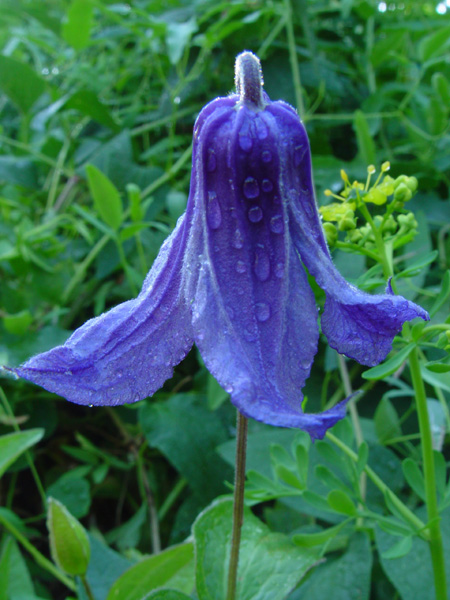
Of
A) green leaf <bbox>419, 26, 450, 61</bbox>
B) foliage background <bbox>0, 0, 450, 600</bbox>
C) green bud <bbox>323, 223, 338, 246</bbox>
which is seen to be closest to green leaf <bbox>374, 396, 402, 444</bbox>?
foliage background <bbox>0, 0, 450, 600</bbox>

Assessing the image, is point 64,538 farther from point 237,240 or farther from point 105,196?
point 105,196

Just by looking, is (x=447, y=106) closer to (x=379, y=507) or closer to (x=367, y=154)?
(x=367, y=154)

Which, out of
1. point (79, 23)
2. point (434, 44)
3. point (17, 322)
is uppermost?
point (79, 23)

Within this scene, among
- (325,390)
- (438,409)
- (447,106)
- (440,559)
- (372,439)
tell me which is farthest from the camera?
(447,106)

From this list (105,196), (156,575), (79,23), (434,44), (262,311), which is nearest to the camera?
(262,311)

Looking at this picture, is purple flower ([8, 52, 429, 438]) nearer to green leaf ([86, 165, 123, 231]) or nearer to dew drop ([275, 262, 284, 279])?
dew drop ([275, 262, 284, 279])

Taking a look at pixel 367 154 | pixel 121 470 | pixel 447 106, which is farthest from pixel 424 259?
pixel 121 470

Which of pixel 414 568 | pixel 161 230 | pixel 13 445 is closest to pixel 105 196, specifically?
pixel 161 230

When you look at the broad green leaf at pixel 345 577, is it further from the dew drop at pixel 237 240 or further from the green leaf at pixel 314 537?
the dew drop at pixel 237 240
